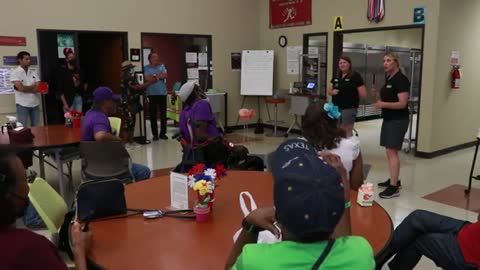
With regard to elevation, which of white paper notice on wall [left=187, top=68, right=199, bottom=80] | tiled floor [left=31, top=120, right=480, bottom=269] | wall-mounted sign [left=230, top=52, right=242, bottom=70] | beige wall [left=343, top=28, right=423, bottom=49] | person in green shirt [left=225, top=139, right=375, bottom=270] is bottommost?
tiled floor [left=31, top=120, right=480, bottom=269]

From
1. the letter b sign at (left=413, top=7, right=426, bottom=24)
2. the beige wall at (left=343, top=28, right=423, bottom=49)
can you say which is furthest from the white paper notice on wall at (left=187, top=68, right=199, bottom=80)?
the letter b sign at (left=413, top=7, right=426, bottom=24)

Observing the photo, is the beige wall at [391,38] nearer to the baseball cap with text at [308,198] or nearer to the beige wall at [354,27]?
the beige wall at [354,27]

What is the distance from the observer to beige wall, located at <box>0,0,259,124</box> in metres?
6.55

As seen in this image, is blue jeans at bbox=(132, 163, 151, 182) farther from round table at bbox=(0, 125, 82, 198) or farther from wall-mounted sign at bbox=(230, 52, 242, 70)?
wall-mounted sign at bbox=(230, 52, 242, 70)

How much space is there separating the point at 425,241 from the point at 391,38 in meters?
9.67

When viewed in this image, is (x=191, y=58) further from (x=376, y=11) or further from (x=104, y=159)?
(x=104, y=159)

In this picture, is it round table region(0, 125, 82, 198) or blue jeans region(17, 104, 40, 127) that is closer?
round table region(0, 125, 82, 198)

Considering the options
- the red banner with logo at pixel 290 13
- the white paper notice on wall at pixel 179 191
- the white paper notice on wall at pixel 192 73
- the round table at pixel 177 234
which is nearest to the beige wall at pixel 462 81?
the red banner with logo at pixel 290 13

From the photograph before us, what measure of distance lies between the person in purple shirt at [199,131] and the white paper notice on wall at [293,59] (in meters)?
4.90

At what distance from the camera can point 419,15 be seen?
6395mm

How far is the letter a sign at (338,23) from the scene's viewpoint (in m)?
7.52

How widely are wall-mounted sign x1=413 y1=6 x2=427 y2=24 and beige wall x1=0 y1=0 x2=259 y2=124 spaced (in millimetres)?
3555

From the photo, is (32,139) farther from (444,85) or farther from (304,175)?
(444,85)

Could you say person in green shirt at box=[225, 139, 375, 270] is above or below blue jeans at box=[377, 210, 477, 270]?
above
